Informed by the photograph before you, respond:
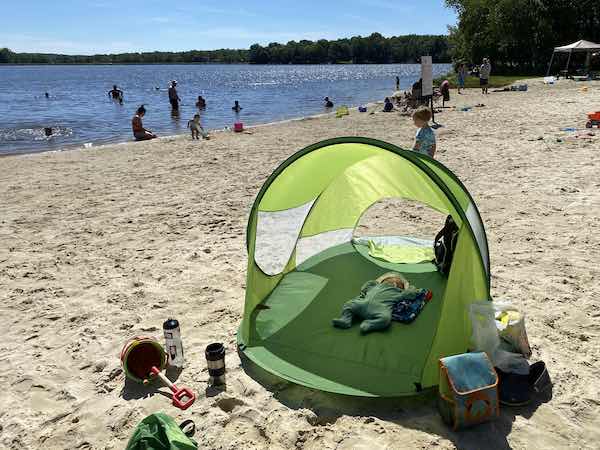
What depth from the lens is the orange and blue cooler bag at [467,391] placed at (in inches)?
141

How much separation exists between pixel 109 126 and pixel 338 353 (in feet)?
76.5

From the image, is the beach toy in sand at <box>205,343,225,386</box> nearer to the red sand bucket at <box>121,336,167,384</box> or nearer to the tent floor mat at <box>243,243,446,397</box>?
the tent floor mat at <box>243,243,446,397</box>

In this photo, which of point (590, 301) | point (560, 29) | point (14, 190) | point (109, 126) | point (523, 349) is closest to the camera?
point (523, 349)

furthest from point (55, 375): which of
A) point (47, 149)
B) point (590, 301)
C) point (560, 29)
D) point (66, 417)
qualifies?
point (560, 29)

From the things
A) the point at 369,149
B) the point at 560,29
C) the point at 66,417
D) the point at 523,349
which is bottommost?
the point at 66,417

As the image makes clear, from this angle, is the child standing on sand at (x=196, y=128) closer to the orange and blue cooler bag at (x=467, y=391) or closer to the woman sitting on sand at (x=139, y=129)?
the woman sitting on sand at (x=139, y=129)

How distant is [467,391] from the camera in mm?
3564

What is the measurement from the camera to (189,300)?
19.0ft

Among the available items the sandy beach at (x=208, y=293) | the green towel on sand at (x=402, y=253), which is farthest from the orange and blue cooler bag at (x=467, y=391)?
the green towel on sand at (x=402, y=253)

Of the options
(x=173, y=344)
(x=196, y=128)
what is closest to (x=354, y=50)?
(x=196, y=128)

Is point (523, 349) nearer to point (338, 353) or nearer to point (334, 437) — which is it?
point (338, 353)

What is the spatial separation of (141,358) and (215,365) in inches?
28.4

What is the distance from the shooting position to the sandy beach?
12.3ft

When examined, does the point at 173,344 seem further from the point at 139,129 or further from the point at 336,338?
the point at 139,129
